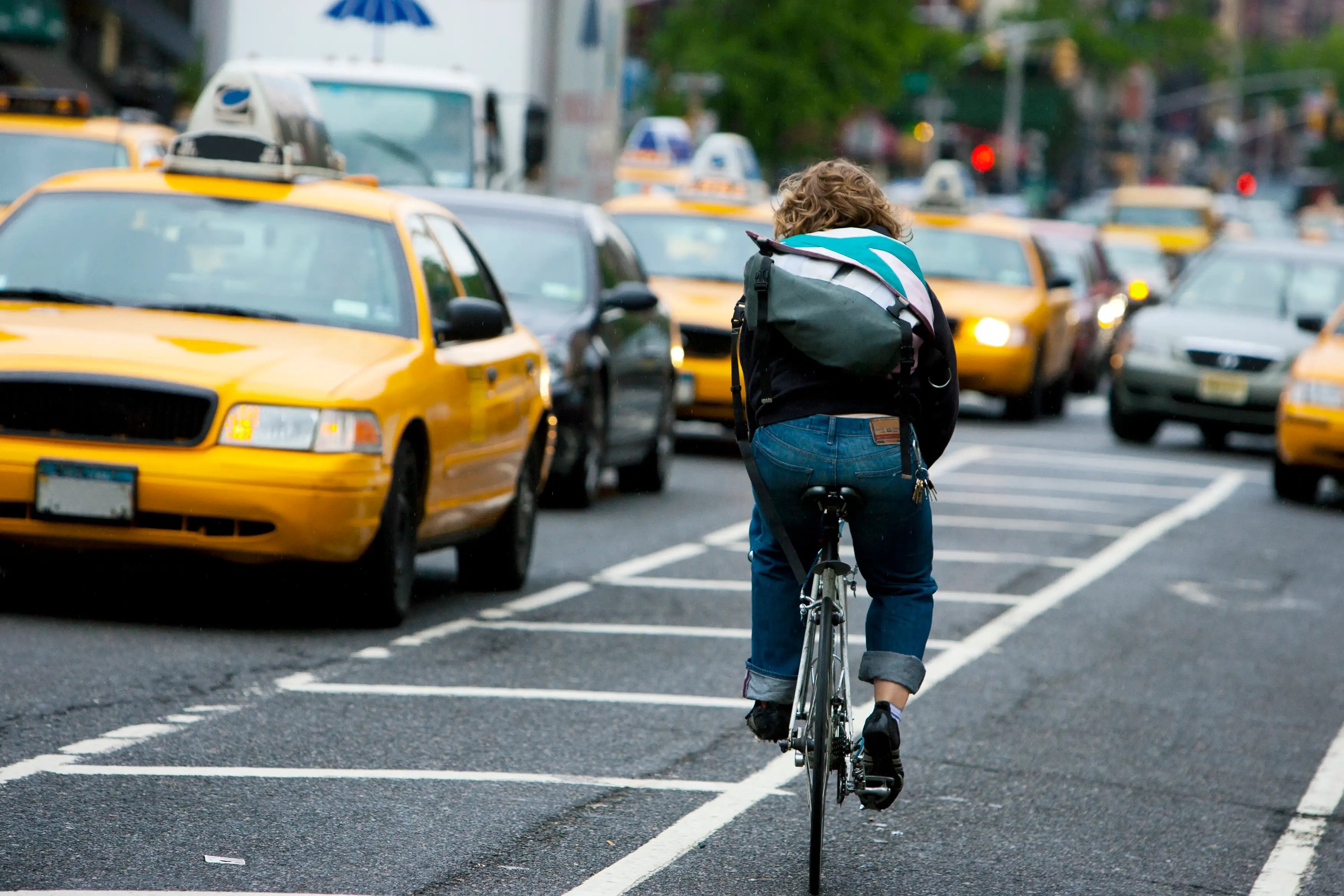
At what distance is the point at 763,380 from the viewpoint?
5598 mm

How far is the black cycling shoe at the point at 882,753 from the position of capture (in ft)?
17.9

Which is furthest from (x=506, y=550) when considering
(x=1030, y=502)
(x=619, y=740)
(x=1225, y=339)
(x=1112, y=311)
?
(x=1112, y=311)

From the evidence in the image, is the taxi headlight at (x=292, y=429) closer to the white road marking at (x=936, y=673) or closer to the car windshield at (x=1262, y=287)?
the white road marking at (x=936, y=673)

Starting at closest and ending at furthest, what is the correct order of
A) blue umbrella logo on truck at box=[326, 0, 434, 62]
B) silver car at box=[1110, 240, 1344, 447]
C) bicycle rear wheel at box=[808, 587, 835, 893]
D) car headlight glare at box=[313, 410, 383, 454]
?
bicycle rear wheel at box=[808, 587, 835, 893] < car headlight glare at box=[313, 410, 383, 454] < blue umbrella logo on truck at box=[326, 0, 434, 62] < silver car at box=[1110, 240, 1344, 447]

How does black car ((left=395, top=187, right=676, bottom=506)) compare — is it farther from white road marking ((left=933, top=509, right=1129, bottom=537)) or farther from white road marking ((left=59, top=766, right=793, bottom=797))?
white road marking ((left=59, top=766, right=793, bottom=797))

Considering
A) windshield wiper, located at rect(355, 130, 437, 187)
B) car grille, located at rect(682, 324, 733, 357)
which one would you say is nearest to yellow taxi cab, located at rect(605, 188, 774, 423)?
car grille, located at rect(682, 324, 733, 357)

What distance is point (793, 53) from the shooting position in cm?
5312

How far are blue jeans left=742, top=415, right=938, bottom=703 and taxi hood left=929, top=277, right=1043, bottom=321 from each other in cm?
1594

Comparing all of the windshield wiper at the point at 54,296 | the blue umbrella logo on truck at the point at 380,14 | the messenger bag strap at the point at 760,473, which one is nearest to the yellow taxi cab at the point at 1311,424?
the blue umbrella logo on truck at the point at 380,14

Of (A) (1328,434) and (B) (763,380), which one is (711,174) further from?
(B) (763,380)

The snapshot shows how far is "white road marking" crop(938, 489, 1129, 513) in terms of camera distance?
606 inches

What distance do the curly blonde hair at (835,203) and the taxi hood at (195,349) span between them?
285cm

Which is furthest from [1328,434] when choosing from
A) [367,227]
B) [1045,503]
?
[367,227]

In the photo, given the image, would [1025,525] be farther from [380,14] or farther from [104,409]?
[380,14]
